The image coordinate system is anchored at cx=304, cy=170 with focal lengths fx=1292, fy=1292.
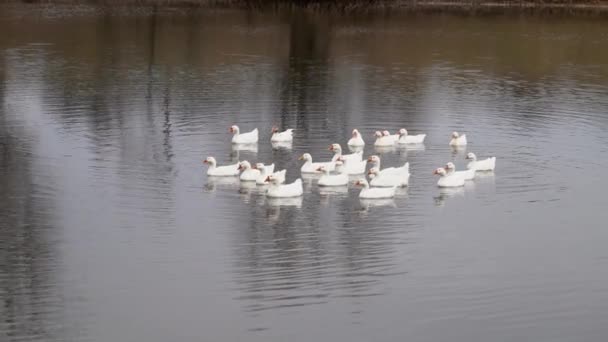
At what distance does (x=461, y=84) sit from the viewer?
42844mm

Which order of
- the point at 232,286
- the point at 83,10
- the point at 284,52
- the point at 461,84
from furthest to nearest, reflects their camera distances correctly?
the point at 83,10
the point at 284,52
the point at 461,84
the point at 232,286

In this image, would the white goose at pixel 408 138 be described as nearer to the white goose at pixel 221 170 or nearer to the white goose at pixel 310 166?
the white goose at pixel 310 166

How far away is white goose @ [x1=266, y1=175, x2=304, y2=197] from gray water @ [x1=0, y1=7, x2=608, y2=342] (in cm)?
32

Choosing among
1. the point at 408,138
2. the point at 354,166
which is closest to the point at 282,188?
the point at 354,166

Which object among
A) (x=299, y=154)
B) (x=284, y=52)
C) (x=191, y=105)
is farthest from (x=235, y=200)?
(x=284, y=52)

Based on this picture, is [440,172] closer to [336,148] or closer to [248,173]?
[336,148]

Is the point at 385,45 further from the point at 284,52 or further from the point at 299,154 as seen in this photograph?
the point at 299,154

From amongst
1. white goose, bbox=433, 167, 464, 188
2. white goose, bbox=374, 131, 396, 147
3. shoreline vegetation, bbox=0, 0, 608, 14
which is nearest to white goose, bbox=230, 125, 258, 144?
white goose, bbox=374, 131, 396, 147

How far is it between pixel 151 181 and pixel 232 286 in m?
7.37

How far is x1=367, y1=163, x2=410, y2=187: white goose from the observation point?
88.6 feet

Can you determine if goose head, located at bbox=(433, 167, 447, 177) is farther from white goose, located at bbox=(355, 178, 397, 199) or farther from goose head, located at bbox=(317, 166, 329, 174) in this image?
goose head, located at bbox=(317, 166, 329, 174)

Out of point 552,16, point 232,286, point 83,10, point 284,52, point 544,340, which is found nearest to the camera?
point 544,340

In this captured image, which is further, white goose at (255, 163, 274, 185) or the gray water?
white goose at (255, 163, 274, 185)

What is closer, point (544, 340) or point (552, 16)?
point (544, 340)
